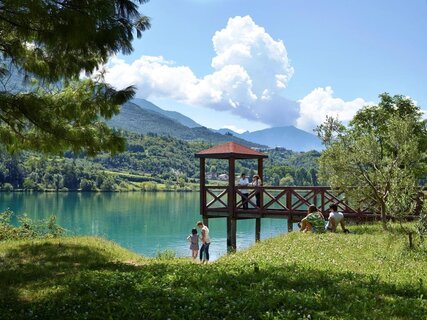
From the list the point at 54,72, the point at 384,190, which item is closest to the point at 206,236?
the point at 384,190

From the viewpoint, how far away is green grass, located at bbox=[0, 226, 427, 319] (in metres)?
6.68

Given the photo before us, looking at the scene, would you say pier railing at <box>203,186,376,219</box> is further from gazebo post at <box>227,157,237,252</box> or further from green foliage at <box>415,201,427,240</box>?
green foliage at <box>415,201,427,240</box>

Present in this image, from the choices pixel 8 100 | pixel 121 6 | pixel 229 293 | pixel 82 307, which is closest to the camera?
pixel 82 307

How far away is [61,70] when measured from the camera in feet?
35.4

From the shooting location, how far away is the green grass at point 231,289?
6.68 metres

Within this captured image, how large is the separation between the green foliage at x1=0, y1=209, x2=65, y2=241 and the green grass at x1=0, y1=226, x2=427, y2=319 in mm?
6555

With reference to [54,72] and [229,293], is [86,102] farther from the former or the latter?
[229,293]

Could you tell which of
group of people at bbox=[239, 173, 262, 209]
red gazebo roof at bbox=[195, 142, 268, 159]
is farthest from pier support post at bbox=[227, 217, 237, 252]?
red gazebo roof at bbox=[195, 142, 268, 159]

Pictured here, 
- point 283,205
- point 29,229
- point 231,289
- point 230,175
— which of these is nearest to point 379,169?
point 283,205

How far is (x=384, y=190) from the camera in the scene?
51.6ft

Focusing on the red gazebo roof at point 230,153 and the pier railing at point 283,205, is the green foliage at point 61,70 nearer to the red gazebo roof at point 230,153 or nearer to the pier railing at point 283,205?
the red gazebo roof at point 230,153

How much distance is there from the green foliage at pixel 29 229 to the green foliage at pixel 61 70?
6.25 meters

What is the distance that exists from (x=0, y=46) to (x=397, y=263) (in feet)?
34.3

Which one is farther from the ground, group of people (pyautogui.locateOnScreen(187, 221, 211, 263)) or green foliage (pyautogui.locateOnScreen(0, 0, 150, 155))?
green foliage (pyautogui.locateOnScreen(0, 0, 150, 155))
